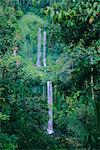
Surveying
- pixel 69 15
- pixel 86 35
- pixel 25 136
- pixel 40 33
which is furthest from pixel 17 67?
pixel 40 33

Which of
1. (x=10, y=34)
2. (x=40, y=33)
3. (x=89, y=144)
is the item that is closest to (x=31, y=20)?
(x=40, y=33)

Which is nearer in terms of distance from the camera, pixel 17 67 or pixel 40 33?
pixel 17 67

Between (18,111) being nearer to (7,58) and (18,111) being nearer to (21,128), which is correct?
(21,128)

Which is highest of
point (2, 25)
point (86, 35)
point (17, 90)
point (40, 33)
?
point (40, 33)

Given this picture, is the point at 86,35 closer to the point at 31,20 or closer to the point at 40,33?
the point at 31,20

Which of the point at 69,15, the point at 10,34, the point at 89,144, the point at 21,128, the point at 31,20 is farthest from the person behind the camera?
the point at 31,20

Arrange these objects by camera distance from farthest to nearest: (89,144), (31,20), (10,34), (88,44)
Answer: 1. (31,20)
2. (10,34)
3. (88,44)
4. (89,144)

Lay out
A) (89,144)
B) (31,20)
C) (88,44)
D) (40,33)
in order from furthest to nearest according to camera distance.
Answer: (40,33)
(31,20)
(88,44)
(89,144)

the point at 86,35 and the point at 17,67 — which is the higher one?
the point at 86,35

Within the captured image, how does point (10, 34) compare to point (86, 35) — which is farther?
point (10, 34)
